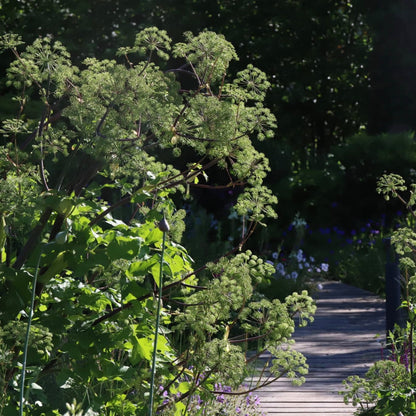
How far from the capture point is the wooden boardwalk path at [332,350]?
4668 mm

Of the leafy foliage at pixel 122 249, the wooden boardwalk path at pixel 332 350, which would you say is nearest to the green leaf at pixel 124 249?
the leafy foliage at pixel 122 249

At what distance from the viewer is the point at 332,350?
6309 mm

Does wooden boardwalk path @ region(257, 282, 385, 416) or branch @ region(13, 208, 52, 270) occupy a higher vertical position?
branch @ region(13, 208, 52, 270)

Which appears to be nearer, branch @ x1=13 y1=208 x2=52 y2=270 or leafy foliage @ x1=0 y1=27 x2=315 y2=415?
leafy foliage @ x1=0 y1=27 x2=315 y2=415

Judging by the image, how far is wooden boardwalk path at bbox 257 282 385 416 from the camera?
467 centimetres

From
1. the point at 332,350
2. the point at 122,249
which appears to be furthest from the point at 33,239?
the point at 332,350

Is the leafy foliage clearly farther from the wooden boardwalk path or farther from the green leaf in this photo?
the wooden boardwalk path

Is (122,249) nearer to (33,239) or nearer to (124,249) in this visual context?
(124,249)

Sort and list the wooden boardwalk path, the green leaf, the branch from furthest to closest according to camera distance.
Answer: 1. the wooden boardwalk path
2. the branch
3. the green leaf

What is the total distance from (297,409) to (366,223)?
319 inches

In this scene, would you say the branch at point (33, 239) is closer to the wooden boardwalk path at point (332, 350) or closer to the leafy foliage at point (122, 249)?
the leafy foliage at point (122, 249)

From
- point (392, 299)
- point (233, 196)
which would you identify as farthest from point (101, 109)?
point (233, 196)

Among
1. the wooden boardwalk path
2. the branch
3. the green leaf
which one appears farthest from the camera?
the wooden boardwalk path

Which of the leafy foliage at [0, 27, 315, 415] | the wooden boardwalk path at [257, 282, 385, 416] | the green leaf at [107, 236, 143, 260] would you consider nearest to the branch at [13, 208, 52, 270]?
the leafy foliage at [0, 27, 315, 415]
